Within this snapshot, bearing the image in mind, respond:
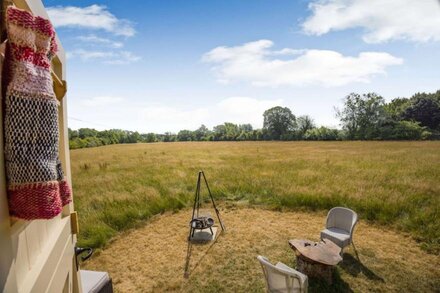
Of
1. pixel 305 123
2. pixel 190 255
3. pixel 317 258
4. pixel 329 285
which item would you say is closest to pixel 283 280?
pixel 317 258

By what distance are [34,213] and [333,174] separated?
48.3ft

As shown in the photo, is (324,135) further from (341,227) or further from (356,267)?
(356,267)

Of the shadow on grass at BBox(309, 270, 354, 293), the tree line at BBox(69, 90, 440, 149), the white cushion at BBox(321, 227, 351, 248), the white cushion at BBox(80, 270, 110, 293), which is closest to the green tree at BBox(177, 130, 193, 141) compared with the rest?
the tree line at BBox(69, 90, 440, 149)

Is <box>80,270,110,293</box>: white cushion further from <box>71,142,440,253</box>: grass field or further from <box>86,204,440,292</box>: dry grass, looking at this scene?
<box>71,142,440,253</box>: grass field

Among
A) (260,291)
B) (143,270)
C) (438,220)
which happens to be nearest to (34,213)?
(260,291)

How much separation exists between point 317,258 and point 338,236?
133 centimetres

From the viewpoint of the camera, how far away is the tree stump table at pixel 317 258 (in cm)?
492

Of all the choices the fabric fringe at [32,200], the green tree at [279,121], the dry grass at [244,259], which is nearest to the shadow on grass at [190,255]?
the dry grass at [244,259]

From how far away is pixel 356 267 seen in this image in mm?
5656

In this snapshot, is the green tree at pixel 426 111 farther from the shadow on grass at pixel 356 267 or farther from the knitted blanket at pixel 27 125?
the knitted blanket at pixel 27 125

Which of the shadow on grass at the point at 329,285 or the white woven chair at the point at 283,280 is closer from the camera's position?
the white woven chair at the point at 283,280

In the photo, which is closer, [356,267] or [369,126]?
[356,267]

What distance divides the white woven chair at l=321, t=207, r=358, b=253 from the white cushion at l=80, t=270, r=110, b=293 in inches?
188

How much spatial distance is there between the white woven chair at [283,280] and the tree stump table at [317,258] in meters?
1.12
